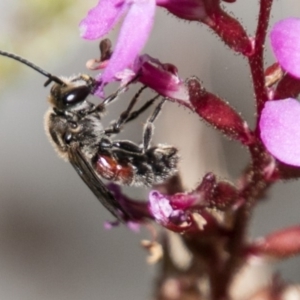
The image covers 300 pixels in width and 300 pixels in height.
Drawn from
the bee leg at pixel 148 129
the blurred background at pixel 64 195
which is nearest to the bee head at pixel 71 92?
the bee leg at pixel 148 129

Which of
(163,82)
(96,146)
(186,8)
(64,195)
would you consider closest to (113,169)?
(96,146)

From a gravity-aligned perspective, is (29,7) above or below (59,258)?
above

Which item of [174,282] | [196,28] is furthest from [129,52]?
[196,28]

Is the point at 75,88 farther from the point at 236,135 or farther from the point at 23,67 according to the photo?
the point at 23,67

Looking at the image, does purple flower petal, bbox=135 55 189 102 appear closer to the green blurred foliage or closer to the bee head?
the bee head

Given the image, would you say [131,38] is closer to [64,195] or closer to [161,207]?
[161,207]

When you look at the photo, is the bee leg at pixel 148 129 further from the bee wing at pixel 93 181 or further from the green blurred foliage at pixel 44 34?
the green blurred foliage at pixel 44 34

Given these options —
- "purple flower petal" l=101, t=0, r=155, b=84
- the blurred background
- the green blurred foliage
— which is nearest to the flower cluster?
"purple flower petal" l=101, t=0, r=155, b=84

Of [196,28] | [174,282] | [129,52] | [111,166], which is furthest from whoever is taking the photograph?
[196,28]
